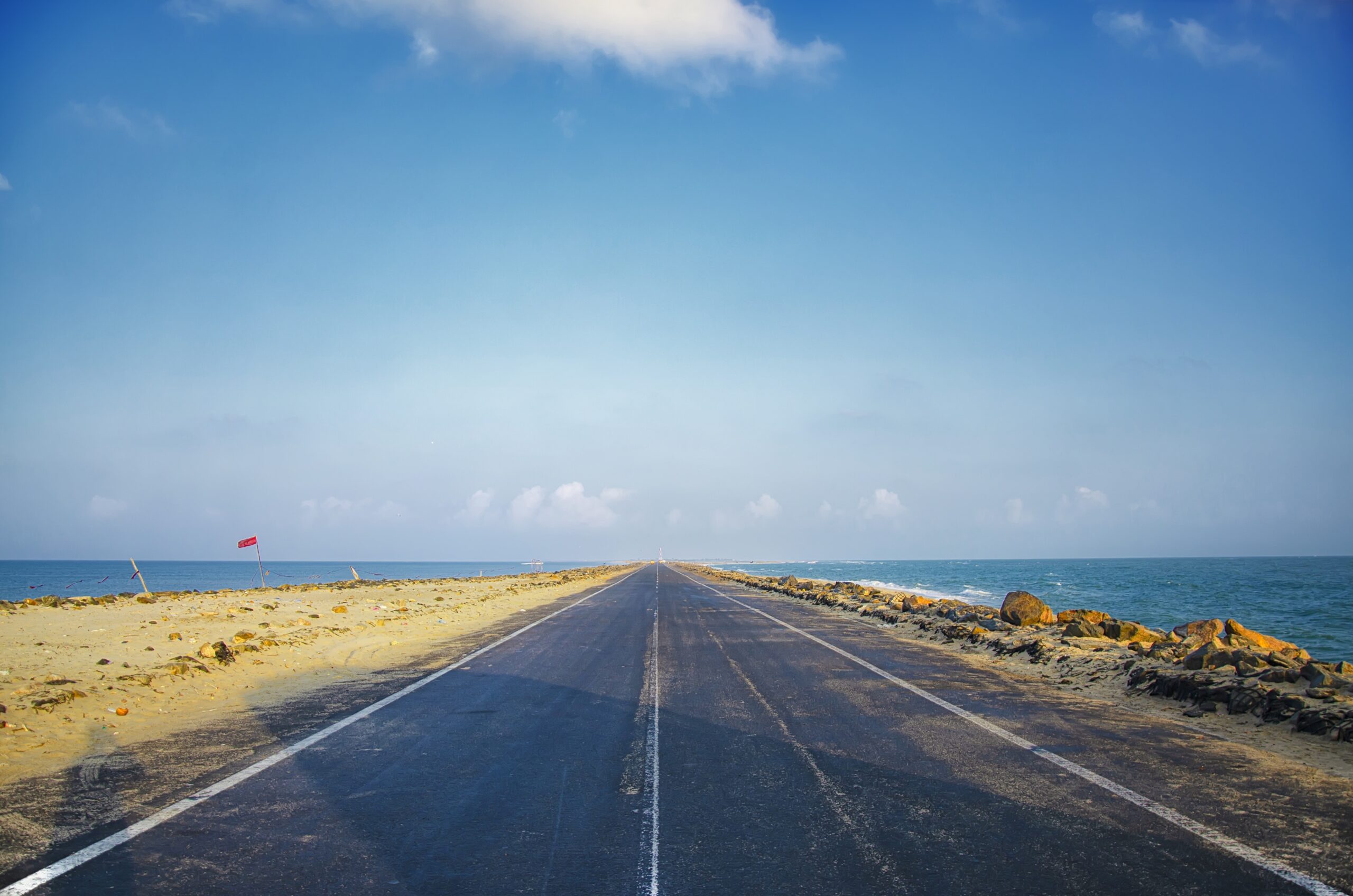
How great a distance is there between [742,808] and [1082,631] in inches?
575

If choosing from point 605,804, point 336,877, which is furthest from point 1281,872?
point 336,877

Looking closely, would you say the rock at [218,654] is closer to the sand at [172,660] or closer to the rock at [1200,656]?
the sand at [172,660]

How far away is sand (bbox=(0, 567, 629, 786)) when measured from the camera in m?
8.48

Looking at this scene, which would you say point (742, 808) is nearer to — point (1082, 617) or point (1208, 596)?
point (1082, 617)

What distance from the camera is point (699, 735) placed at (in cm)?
800

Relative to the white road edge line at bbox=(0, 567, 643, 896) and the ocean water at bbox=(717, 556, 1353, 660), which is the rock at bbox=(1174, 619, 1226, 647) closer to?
the ocean water at bbox=(717, 556, 1353, 660)

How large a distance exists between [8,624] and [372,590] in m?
20.7

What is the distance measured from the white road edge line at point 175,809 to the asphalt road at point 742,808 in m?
0.06

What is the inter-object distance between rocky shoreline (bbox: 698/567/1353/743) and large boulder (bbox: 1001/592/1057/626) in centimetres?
3

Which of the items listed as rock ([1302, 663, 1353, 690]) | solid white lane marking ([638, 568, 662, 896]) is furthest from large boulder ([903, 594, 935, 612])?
solid white lane marking ([638, 568, 662, 896])

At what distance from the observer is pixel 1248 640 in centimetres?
1650

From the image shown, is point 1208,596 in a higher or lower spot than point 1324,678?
lower

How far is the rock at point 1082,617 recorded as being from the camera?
20.3 meters

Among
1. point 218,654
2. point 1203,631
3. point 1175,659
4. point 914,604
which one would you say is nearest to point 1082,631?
point 1203,631
